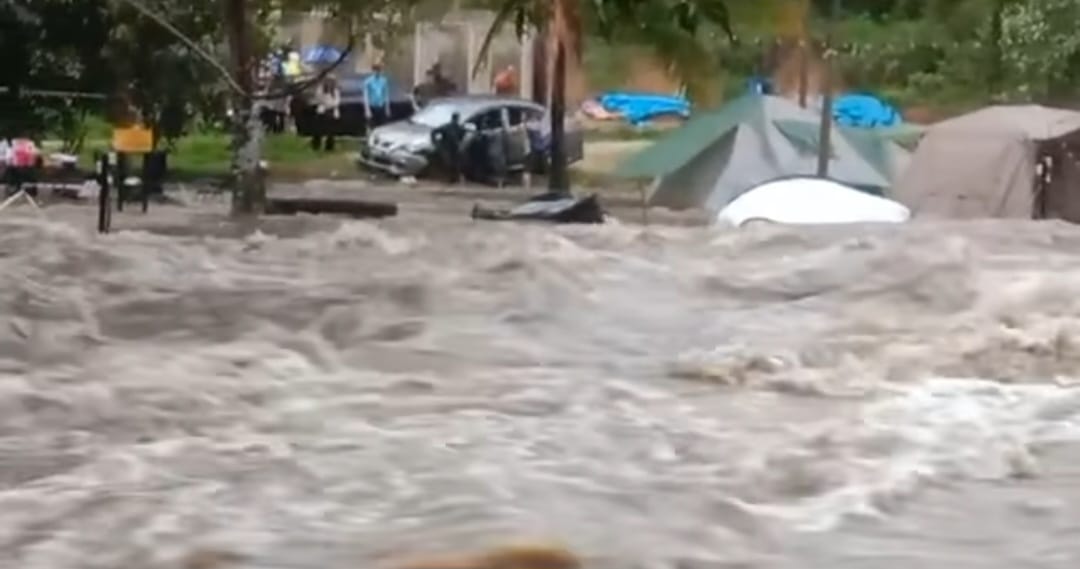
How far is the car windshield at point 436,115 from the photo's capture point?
2617 centimetres

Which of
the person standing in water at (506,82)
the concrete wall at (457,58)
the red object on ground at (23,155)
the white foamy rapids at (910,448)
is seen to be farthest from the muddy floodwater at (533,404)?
the person standing in water at (506,82)

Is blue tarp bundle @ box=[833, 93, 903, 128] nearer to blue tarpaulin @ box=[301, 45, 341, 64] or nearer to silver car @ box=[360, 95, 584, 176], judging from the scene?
silver car @ box=[360, 95, 584, 176]

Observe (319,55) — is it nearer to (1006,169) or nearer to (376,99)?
(376,99)

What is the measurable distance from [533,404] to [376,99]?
84.7 feet

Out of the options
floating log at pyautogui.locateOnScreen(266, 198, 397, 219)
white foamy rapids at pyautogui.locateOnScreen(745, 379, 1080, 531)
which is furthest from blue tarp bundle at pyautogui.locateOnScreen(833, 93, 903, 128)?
white foamy rapids at pyautogui.locateOnScreen(745, 379, 1080, 531)

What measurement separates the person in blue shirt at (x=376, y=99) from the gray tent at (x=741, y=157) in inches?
300

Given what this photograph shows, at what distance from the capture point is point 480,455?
11.5ft

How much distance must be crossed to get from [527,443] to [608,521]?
552 mm

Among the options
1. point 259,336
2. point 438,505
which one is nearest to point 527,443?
point 438,505

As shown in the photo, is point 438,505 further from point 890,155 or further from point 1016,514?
point 890,155

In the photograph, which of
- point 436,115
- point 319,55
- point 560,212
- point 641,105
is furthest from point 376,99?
point 560,212

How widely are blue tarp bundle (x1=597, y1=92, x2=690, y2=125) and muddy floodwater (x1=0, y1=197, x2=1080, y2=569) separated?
1030 inches

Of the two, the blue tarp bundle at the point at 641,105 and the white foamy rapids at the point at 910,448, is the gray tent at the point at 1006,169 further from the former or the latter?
the white foamy rapids at the point at 910,448

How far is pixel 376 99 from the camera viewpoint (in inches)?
1168
